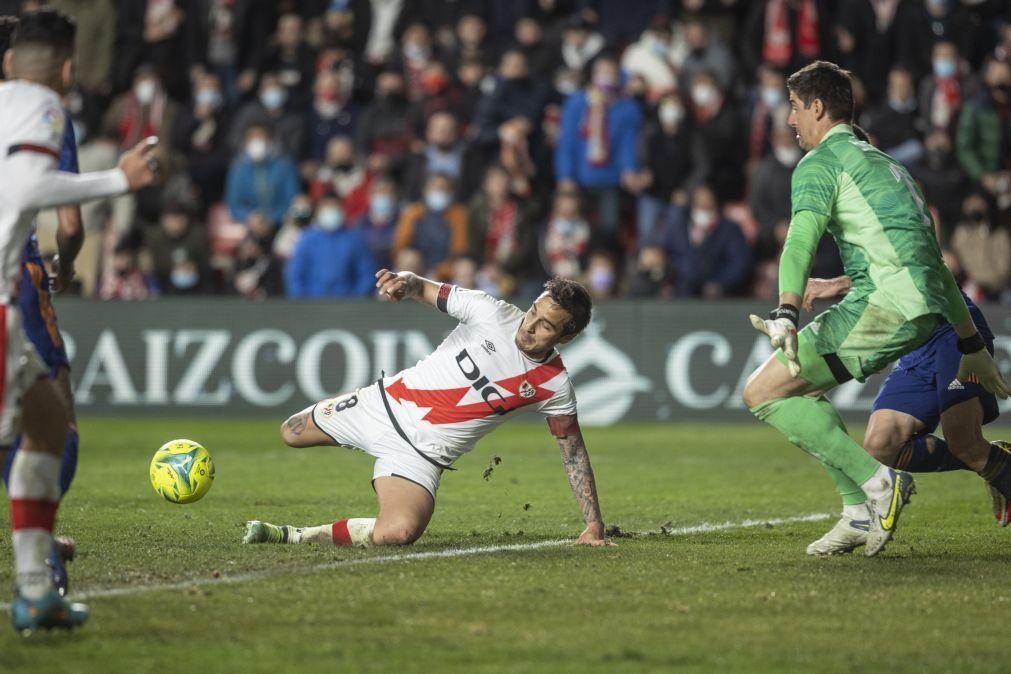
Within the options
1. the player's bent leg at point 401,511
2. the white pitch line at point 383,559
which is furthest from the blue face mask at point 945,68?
the player's bent leg at point 401,511

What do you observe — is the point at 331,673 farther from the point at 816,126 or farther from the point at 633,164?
the point at 633,164

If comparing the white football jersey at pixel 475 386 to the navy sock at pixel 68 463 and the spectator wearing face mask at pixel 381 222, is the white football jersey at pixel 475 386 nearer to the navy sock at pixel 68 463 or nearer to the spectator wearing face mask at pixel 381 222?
the navy sock at pixel 68 463

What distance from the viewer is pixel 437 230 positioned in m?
18.7

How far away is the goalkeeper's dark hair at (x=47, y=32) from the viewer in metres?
5.87

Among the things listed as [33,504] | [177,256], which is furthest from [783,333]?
[177,256]

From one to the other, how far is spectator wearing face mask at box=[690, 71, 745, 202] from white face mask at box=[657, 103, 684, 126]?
283 mm

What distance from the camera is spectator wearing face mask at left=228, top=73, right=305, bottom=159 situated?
20.6m

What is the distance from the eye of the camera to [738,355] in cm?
1716

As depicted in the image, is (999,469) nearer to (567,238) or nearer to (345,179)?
(567,238)

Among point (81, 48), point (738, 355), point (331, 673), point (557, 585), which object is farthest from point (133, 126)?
point (331, 673)

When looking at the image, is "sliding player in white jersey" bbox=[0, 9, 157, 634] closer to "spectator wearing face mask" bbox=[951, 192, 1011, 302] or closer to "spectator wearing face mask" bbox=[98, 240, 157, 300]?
"spectator wearing face mask" bbox=[951, 192, 1011, 302]

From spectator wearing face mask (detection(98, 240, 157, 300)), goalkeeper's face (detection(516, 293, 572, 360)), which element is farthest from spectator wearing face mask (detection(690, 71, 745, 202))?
goalkeeper's face (detection(516, 293, 572, 360))

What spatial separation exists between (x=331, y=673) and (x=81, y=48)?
1817 centimetres

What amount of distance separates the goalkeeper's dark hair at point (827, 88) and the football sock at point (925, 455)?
2.13 metres
